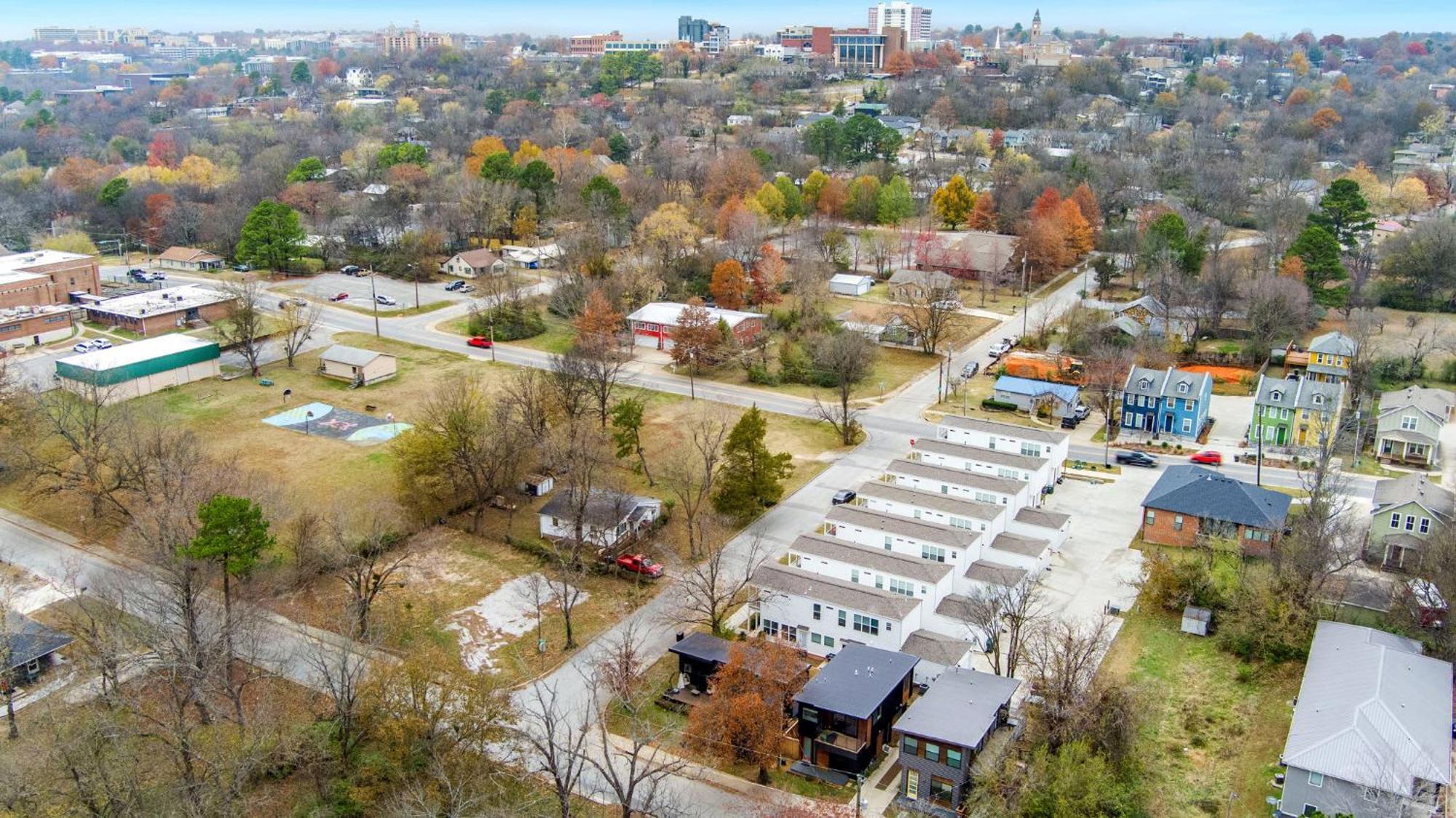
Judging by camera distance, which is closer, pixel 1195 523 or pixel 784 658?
pixel 784 658

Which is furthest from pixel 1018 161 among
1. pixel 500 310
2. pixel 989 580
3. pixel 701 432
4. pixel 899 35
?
pixel 899 35

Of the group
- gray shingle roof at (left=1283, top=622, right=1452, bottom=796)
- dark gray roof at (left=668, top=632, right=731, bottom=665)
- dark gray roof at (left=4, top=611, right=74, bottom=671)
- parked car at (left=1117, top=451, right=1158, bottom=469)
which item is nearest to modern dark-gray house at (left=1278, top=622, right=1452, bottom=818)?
gray shingle roof at (left=1283, top=622, right=1452, bottom=796)

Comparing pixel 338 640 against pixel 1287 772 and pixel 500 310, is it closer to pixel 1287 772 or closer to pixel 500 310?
pixel 1287 772

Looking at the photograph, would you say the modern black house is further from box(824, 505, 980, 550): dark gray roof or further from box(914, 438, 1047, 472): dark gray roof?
box(914, 438, 1047, 472): dark gray roof

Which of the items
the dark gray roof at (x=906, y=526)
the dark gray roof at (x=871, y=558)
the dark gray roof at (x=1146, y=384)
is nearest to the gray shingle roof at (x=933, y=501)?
the dark gray roof at (x=906, y=526)

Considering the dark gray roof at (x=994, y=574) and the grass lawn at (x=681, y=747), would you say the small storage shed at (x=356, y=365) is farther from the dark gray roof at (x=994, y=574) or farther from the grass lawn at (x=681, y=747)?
the dark gray roof at (x=994, y=574)

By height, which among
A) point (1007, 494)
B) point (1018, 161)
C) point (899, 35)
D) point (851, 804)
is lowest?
point (851, 804)
